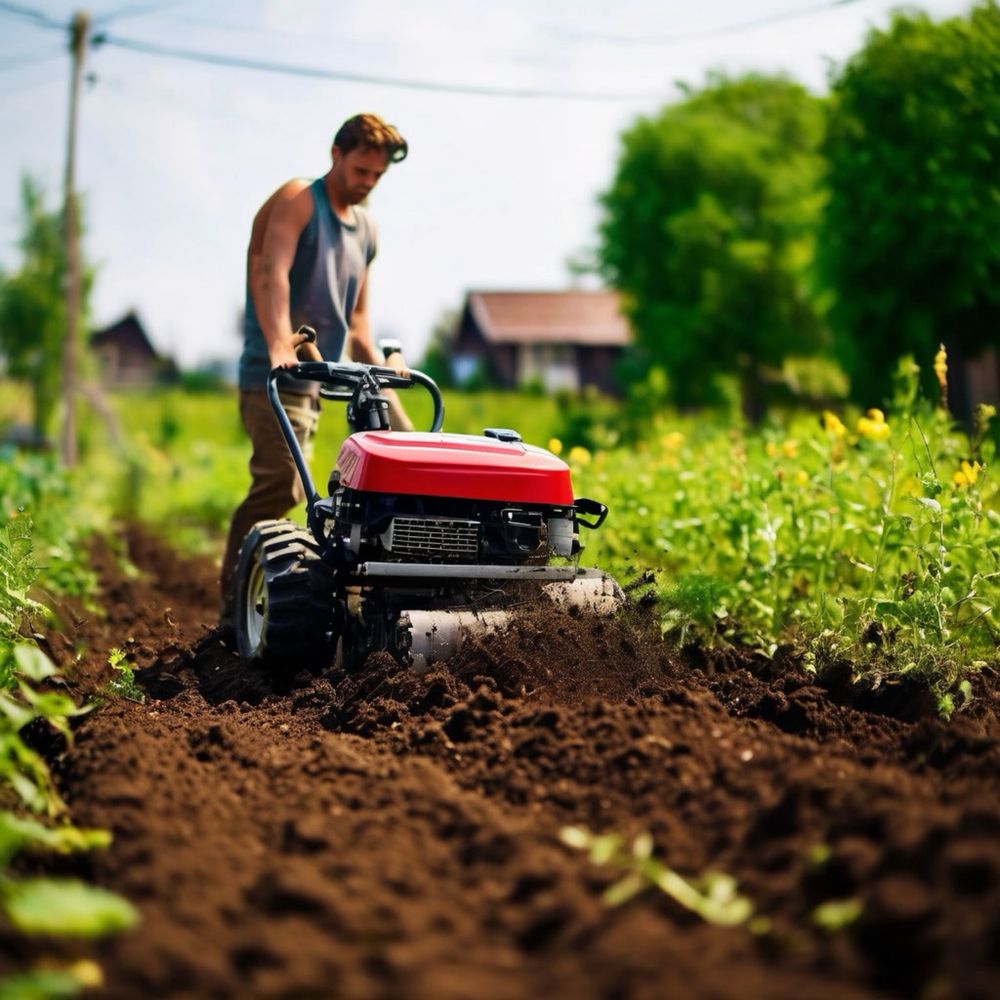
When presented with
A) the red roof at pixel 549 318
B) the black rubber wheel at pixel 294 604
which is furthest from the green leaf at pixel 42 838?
the red roof at pixel 549 318

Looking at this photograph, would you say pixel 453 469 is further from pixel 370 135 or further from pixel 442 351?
pixel 442 351

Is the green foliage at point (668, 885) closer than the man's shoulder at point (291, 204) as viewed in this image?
Yes

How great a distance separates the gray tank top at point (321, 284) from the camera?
5434mm

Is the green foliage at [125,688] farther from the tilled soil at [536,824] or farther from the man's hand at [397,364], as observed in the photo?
the man's hand at [397,364]

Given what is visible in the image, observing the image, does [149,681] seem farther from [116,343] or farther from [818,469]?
[116,343]

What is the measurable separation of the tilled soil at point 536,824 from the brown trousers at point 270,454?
1.10m

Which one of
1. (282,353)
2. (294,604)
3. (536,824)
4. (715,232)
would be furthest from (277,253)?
(715,232)

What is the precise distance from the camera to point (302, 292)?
5.52 m

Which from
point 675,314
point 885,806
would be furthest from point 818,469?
point 675,314

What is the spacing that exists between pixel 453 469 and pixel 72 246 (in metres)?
18.5

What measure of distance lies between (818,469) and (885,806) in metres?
3.85

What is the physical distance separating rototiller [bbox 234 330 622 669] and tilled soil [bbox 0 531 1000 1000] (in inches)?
5.7

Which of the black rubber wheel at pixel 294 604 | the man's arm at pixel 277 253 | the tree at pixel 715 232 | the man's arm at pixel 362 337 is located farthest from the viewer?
the tree at pixel 715 232

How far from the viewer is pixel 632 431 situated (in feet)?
55.1
